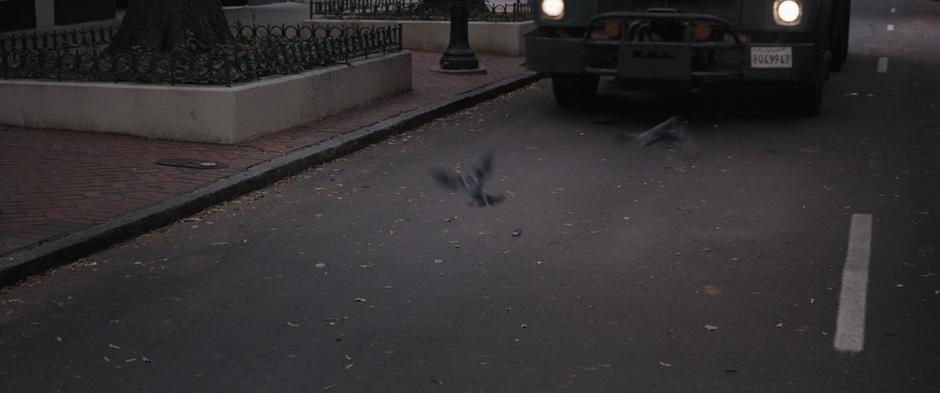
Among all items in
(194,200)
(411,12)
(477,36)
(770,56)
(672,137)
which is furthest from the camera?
(411,12)

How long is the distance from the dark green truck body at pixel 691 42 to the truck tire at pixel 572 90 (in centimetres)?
85

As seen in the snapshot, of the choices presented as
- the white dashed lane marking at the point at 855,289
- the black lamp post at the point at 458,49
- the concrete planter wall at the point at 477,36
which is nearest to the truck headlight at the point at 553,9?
the black lamp post at the point at 458,49

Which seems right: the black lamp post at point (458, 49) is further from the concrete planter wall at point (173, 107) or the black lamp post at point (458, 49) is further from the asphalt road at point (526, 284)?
the asphalt road at point (526, 284)

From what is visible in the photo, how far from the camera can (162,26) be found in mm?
11648

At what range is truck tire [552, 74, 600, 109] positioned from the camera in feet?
41.3

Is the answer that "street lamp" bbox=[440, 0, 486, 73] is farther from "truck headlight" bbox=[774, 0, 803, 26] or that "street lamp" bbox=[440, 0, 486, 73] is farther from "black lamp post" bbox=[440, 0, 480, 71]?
"truck headlight" bbox=[774, 0, 803, 26]

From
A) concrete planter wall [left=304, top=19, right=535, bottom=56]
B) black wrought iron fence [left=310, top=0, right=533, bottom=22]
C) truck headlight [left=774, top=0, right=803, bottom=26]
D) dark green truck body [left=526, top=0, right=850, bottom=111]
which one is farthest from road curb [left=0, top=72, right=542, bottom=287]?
black wrought iron fence [left=310, top=0, right=533, bottom=22]

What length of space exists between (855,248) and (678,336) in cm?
202

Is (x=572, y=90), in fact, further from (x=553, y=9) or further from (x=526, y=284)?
(x=526, y=284)

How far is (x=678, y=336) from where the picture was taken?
5.44m

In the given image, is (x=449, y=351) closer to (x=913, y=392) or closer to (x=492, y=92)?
(x=913, y=392)

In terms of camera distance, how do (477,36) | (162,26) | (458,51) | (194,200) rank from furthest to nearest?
(477,36)
(458,51)
(162,26)
(194,200)

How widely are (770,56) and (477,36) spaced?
24.3 ft

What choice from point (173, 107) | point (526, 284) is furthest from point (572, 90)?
point (526, 284)
